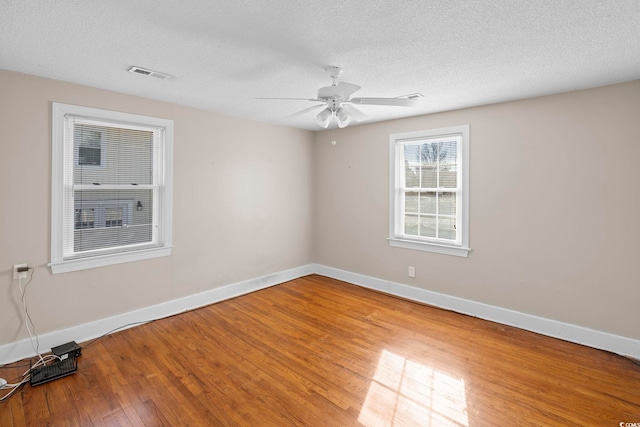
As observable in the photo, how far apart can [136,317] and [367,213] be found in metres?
3.26

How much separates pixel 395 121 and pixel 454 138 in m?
0.85

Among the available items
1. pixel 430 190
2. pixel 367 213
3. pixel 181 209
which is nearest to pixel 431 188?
pixel 430 190

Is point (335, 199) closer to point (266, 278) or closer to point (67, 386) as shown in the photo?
point (266, 278)

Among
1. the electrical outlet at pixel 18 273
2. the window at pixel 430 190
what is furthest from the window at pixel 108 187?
the window at pixel 430 190

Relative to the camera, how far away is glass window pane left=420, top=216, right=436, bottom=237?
4.23m

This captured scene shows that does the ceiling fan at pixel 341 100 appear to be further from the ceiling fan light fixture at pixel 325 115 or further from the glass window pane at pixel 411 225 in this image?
the glass window pane at pixel 411 225

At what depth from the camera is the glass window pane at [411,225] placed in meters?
4.41

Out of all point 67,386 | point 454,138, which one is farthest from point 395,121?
point 67,386

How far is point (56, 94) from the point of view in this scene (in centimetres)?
291

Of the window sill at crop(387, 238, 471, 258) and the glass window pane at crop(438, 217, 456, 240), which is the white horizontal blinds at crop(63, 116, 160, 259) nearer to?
the window sill at crop(387, 238, 471, 258)

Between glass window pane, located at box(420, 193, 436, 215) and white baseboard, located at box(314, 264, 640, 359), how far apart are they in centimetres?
107

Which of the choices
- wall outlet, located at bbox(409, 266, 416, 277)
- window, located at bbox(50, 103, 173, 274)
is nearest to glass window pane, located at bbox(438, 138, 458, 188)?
wall outlet, located at bbox(409, 266, 416, 277)

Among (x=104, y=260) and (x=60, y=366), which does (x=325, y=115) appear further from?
(x=60, y=366)

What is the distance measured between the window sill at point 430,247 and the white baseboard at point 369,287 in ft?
1.79
